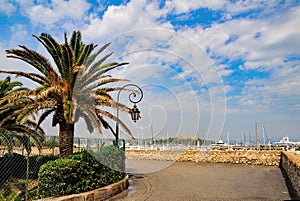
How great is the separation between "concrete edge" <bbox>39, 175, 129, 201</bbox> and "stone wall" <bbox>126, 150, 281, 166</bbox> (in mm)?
12078

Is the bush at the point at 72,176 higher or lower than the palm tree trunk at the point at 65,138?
lower


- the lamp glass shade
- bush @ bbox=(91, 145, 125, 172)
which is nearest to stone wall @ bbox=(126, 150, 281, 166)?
bush @ bbox=(91, 145, 125, 172)

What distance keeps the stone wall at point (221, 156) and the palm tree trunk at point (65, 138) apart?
1312 cm

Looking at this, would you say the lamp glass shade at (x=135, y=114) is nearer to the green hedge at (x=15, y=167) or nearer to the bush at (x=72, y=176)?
the bush at (x=72, y=176)

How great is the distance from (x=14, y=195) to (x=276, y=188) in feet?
29.8

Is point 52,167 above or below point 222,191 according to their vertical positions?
above

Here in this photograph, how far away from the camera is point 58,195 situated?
6551mm

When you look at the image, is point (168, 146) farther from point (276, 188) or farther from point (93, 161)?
point (93, 161)

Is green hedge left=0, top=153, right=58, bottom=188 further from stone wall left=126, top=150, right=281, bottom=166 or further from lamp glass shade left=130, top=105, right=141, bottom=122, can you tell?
stone wall left=126, top=150, right=281, bottom=166

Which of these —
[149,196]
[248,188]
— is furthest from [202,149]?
[149,196]

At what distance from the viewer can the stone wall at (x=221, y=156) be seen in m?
17.7

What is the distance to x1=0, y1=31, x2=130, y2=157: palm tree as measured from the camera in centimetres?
898

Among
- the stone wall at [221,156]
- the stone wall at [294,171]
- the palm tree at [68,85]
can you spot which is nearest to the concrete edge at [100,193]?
the palm tree at [68,85]

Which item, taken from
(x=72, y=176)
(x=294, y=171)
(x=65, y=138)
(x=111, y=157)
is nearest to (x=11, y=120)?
(x=65, y=138)
